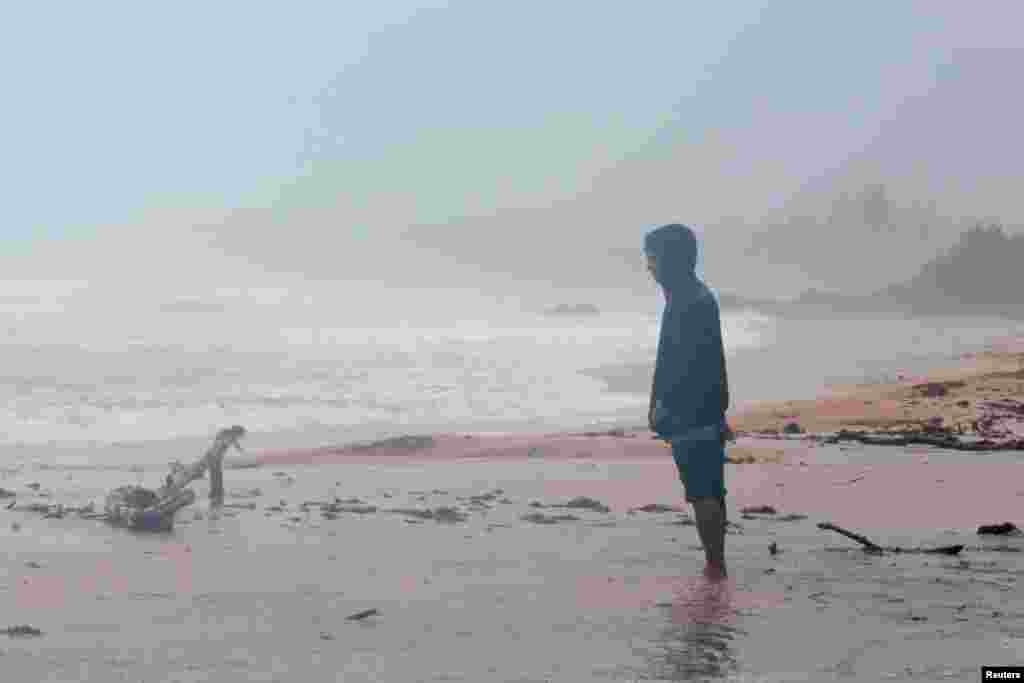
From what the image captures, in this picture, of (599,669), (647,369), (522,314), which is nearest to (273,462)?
(599,669)

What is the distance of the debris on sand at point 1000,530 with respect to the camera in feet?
29.4

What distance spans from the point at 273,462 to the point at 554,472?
11.3ft

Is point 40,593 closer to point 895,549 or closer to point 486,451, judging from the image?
point 895,549

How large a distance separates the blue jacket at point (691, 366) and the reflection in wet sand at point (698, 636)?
0.89 meters

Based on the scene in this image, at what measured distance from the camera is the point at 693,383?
24.5 feet

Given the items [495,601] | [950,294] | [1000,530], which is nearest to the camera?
[495,601]

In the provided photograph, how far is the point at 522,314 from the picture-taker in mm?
78250

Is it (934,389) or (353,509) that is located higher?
(934,389)

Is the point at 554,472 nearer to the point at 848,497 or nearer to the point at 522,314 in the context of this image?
the point at 848,497

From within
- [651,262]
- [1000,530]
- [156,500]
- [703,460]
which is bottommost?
[1000,530]

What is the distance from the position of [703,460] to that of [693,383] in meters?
0.42

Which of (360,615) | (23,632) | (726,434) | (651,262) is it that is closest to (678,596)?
(726,434)

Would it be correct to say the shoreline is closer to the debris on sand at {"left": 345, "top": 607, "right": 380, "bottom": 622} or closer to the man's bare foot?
the man's bare foot

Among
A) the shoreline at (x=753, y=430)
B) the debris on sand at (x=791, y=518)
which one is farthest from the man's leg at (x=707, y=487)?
the shoreline at (x=753, y=430)
